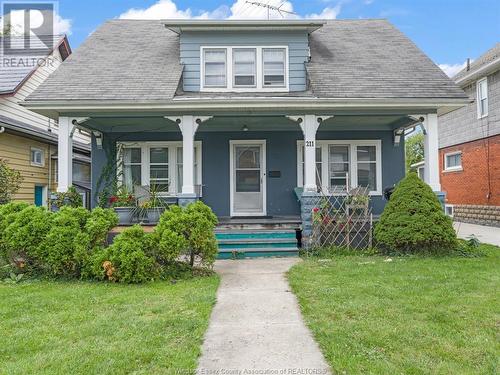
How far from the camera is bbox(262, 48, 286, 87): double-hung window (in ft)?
31.4

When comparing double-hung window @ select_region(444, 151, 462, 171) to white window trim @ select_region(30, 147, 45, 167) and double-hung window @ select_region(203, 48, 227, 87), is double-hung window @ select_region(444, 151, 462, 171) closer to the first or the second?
double-hung window @ select_region(203, 48, 227, 87)

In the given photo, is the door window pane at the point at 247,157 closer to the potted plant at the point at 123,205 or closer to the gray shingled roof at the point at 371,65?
the gray shingled roof at the point at 371,65

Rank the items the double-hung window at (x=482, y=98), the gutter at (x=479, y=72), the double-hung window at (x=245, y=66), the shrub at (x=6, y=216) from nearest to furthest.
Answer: the shrub at (x=6, y=216), the double-hung window at (x=245, y=66), the gutter at (x=479, y=72), the double-hung window at (x=482, y=98)

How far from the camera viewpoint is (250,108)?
817 centimetres

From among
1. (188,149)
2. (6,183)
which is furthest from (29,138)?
(188,149)

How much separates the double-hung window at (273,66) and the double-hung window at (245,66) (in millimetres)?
255

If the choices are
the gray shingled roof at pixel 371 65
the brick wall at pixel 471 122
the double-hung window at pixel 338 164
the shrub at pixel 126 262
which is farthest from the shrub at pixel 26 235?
the brick wall at pixel 471 122

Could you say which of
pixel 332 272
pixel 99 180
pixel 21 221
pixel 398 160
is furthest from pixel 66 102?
pixel 398 160

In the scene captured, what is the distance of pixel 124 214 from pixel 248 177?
3558 millimetres

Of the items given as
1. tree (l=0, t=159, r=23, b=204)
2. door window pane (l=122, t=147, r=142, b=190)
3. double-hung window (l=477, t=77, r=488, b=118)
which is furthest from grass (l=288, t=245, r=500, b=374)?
double-hung window (l=477, t=77, r=488, b=118)

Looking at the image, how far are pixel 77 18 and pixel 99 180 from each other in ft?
41.1

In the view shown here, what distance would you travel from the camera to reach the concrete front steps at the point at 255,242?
25.4 feet

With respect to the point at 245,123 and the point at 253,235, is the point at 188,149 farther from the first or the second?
the point at 253,235

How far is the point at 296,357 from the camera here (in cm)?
309
